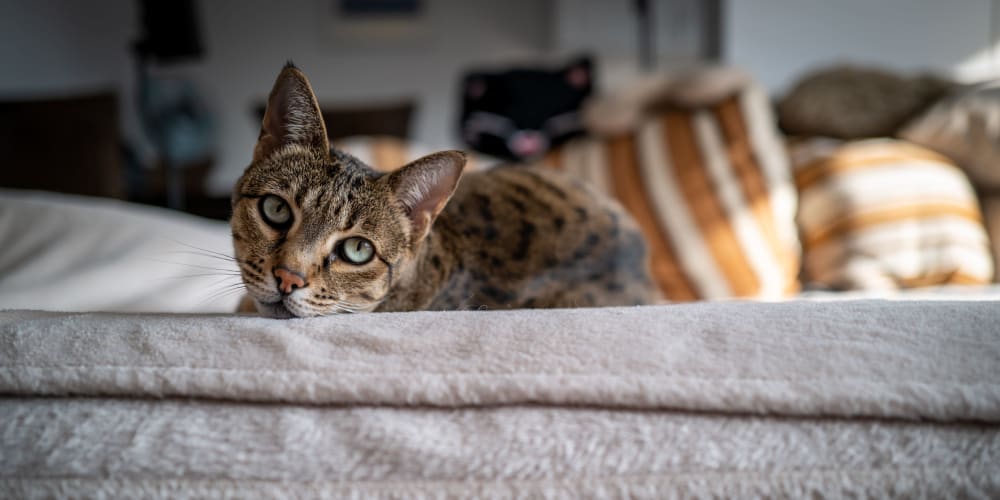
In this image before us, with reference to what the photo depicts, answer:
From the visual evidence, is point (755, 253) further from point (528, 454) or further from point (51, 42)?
point (51, 42)

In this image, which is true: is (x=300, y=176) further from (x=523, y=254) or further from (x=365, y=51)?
(x=365, y=51)

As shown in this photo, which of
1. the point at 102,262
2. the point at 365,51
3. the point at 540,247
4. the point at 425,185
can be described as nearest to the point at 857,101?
the point at 540,247

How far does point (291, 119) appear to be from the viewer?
83 centimetres

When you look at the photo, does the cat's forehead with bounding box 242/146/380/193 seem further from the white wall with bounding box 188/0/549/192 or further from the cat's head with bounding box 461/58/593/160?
the white wall with bounding box 188/0/549/192

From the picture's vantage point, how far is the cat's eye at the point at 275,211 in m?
0.81

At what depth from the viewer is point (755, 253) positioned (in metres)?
1.99

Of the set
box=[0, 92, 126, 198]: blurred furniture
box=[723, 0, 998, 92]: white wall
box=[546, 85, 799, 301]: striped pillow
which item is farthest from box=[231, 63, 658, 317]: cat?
box=[0, 92, 126, 198]: blurred furniture

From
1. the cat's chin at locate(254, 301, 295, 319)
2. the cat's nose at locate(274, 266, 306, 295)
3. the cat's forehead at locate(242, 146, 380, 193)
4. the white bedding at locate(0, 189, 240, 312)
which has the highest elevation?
the cat's forehead at locate(242, 146, 380, 193)

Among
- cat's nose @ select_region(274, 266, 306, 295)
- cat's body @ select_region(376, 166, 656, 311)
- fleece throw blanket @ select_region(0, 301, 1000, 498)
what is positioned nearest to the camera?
fleece throw blanket @ select_region(0, 301, 1000, 498)

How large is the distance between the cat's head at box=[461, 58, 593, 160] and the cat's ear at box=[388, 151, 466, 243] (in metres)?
1.85

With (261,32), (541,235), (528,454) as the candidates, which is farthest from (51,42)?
(528,454)

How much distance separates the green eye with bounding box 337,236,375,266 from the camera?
2.68 ft

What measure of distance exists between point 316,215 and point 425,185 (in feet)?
0.54

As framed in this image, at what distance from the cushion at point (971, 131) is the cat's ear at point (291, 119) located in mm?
1899
